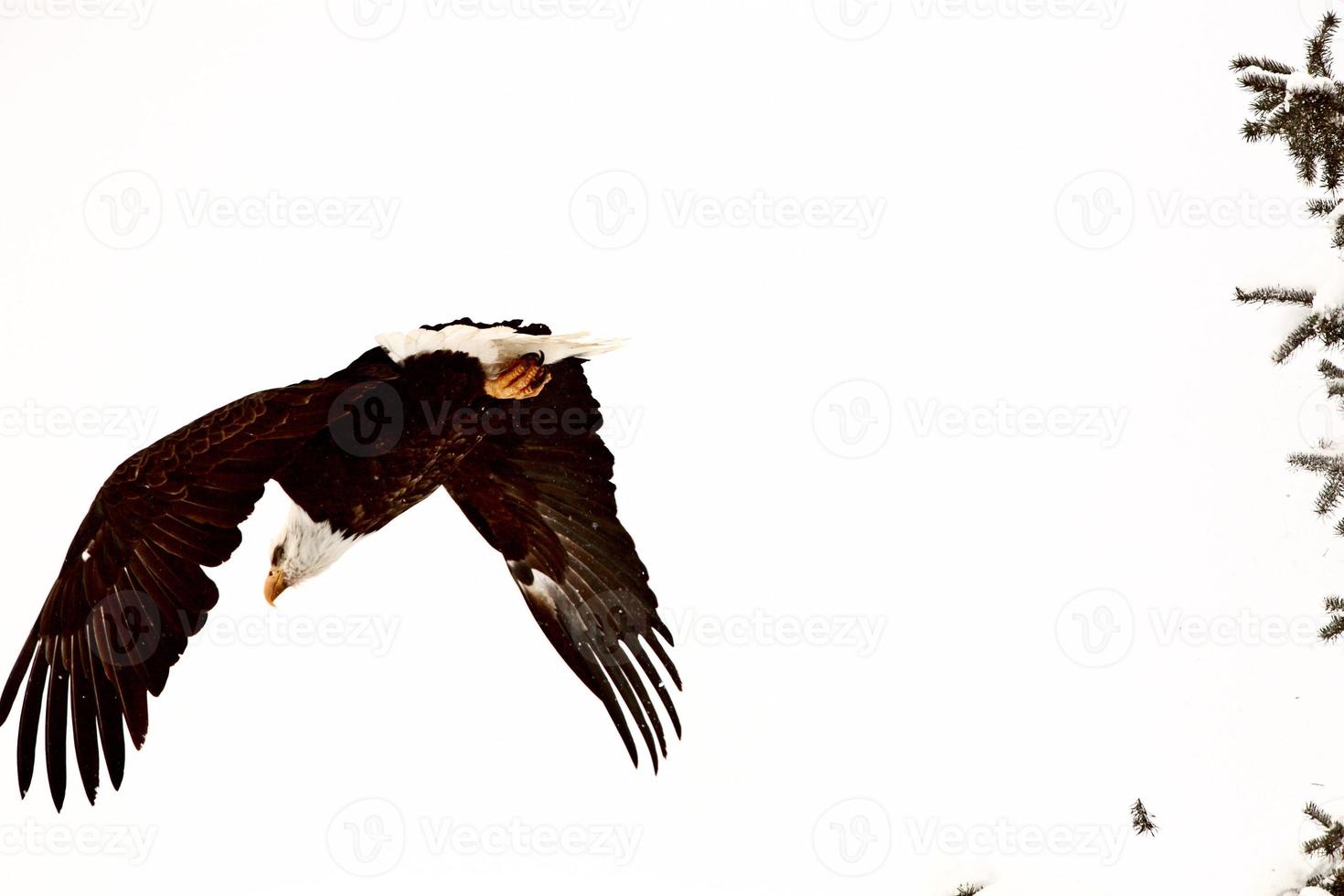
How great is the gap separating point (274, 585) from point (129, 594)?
0.44 meters

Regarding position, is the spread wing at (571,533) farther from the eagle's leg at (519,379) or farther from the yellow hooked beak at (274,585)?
the yellow hooked beak at (274,585)

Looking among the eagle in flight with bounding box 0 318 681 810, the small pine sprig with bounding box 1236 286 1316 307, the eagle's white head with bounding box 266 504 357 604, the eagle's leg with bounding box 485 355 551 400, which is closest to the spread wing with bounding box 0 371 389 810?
the eagle in flight with bounding box 0 318 681 810

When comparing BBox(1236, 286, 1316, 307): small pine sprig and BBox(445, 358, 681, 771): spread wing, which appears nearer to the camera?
BBox(1236, 286, 1316, 307): small pine sprig

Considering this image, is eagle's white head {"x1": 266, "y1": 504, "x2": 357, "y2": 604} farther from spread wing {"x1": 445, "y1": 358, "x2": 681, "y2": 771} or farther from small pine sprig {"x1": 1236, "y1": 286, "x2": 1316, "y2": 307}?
small pine sprig {"x1": 1236, "y1": 286, "x2": 1316, "y2": 307}

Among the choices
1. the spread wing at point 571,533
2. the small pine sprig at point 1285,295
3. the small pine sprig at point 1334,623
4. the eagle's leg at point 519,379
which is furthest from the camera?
the spread wing at point 571,533

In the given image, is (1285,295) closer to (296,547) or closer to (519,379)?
(519,379)

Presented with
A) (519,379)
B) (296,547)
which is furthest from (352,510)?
(519,379)

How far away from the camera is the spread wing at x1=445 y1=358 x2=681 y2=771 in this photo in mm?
3301

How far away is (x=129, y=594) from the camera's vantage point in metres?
2.43

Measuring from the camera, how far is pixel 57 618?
2457 mm

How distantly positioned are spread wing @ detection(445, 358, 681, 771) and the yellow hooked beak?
1.90ft

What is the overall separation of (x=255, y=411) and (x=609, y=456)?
108 centimetres

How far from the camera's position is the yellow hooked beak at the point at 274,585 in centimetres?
282

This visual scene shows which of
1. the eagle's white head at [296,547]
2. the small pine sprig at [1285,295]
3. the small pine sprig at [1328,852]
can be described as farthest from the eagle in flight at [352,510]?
the small pine sprig at [1328,852]
